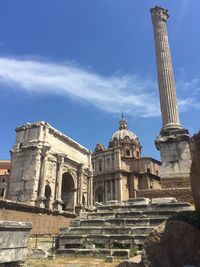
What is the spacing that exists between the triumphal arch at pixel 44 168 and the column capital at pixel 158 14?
1581 cm

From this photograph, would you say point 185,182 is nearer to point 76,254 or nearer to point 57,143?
point 76,254

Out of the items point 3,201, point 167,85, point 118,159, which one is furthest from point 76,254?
point 118,159

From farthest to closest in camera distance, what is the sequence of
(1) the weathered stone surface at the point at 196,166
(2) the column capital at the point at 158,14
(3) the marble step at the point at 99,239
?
(2) the column capital at the point at 158,14 → (3) the marble step at the point at 99,239 → (1) the weathered stone surface at the point at 196,166

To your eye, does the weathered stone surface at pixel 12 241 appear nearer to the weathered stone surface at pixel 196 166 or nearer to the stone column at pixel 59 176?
the weathered stone surface at pixel 196 166

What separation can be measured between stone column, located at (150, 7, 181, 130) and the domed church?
3372 centimetres

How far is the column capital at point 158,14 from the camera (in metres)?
22.3

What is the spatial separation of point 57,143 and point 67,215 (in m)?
9.76

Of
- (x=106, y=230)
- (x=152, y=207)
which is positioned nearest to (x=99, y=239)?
(x=106, y=230)

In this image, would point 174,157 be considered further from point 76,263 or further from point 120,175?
point 120,175

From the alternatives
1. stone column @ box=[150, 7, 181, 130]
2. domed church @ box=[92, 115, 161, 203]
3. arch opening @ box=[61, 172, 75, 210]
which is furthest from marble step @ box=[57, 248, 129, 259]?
domed church @ box=[92, 115, 161, 203]

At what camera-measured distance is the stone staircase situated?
1066 cm

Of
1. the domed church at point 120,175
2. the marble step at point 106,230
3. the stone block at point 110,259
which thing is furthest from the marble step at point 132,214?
the domed church at point 120,175

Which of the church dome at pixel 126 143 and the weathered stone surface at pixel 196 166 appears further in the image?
the church dome at pixel 126 143

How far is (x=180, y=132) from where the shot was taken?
681 inches
